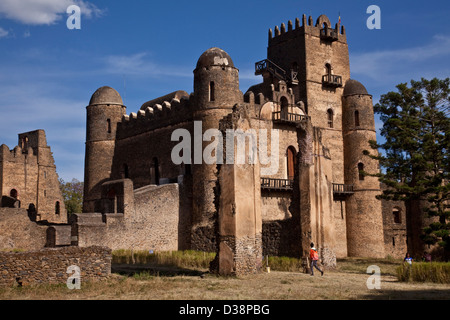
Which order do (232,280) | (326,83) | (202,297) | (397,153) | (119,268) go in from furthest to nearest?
1. (326,83)
2. (397,153)
3. (119,268)
4. (232,280)
5. (202,297)

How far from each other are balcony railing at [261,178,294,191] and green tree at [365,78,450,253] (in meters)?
5.23

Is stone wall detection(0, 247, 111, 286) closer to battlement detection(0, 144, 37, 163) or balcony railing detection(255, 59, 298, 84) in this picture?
balcony railing detection(255, 59, 298, 84)

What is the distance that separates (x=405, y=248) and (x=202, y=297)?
27.6 m

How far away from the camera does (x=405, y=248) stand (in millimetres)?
37094

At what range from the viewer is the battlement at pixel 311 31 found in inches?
1415

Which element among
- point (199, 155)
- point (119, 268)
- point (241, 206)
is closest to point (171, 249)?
point (199, 155)

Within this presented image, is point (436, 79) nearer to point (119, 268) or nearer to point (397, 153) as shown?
point (397, 153)

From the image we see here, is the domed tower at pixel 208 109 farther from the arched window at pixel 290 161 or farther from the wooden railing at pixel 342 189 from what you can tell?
the wooden railing at pixel 342 189

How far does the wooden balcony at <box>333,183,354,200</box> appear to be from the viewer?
113ft

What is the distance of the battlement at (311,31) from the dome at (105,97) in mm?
10883

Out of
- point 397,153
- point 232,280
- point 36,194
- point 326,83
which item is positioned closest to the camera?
point 232,280

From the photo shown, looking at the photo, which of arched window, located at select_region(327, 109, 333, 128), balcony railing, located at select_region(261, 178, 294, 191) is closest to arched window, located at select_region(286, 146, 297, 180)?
balcony railing, located at select_region(261, 178, 294, 191)

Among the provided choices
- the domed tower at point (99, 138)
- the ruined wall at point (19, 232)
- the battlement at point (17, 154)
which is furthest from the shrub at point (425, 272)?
the battlement at point (17, 154)

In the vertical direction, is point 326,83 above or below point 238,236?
above
